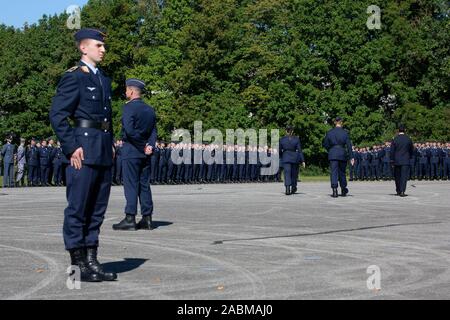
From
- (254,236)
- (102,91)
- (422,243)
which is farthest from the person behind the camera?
(254,236)

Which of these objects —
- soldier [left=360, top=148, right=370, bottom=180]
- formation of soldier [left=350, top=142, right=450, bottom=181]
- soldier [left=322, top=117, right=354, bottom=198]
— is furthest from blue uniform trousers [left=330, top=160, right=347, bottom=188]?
soldier [left=360, top=148, right=370, bottom=180]

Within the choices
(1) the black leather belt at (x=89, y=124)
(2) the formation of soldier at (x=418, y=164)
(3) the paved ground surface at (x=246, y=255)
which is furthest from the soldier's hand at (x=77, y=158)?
(2) the formation of soldier at (x=418, y=164)

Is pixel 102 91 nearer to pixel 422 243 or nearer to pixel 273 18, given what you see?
pixel 422 243

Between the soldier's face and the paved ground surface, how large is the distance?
7.00 feet

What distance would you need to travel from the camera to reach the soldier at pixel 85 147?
27.7ft

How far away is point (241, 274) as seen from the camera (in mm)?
9070

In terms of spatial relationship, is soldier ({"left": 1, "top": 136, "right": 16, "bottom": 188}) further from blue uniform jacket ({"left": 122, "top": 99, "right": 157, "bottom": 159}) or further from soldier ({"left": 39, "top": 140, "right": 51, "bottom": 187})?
blue uniform jacket ({"left": 122, "top": 99, "right": 157, "bottom": 159})

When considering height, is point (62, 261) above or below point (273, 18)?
below

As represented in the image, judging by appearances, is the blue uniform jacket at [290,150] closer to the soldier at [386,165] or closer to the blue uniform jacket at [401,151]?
the blue uniform jacket at [401,151]

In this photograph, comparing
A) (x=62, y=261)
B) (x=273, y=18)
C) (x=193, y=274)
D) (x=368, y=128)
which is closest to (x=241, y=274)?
(x=193, y=274)

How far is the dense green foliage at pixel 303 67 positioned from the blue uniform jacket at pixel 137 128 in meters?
47.6

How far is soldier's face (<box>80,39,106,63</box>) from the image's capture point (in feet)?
28.5

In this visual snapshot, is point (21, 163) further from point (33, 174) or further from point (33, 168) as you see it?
point (33, 174)
